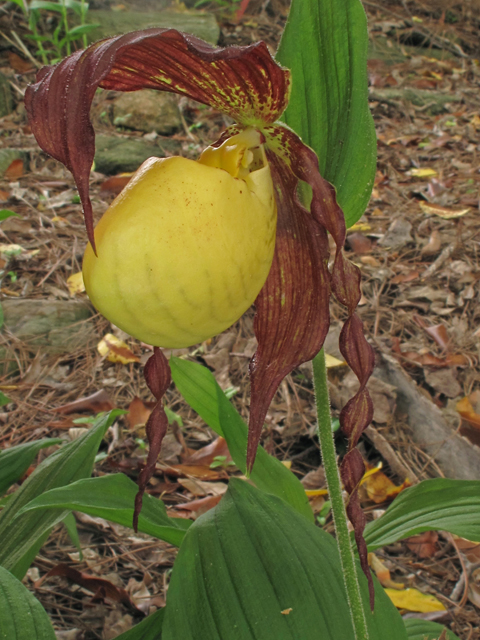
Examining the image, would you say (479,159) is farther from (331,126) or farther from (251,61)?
(251,61)

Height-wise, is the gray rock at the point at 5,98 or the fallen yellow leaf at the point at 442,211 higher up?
the gray rock at the point at 5,98

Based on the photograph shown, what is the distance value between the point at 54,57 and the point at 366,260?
283 centimetres

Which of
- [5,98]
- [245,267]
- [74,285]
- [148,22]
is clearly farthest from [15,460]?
[148,22]

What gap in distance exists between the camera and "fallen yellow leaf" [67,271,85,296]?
218cm

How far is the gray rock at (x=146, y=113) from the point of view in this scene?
3473 mm

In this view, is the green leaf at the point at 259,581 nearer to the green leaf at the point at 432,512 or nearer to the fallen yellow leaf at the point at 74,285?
the green leaf at the point at 432,512

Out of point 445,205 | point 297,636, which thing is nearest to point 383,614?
point 297,636

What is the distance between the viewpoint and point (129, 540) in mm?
1451

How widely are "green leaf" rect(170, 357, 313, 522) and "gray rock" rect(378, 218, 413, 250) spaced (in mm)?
1513

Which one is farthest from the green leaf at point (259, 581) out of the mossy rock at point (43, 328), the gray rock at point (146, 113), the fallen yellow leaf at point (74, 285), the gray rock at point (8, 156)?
the gray rock at point (146, 113)

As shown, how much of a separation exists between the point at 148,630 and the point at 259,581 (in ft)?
0.92

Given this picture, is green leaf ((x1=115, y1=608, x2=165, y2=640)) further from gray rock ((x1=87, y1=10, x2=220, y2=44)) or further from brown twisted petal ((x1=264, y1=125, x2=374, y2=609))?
gray rock ((x1=87, y1=10, x2=220, y2=44))

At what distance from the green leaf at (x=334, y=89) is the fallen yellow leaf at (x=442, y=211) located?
1.78 metres

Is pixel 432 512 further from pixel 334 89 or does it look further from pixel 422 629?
pixel 334 89
